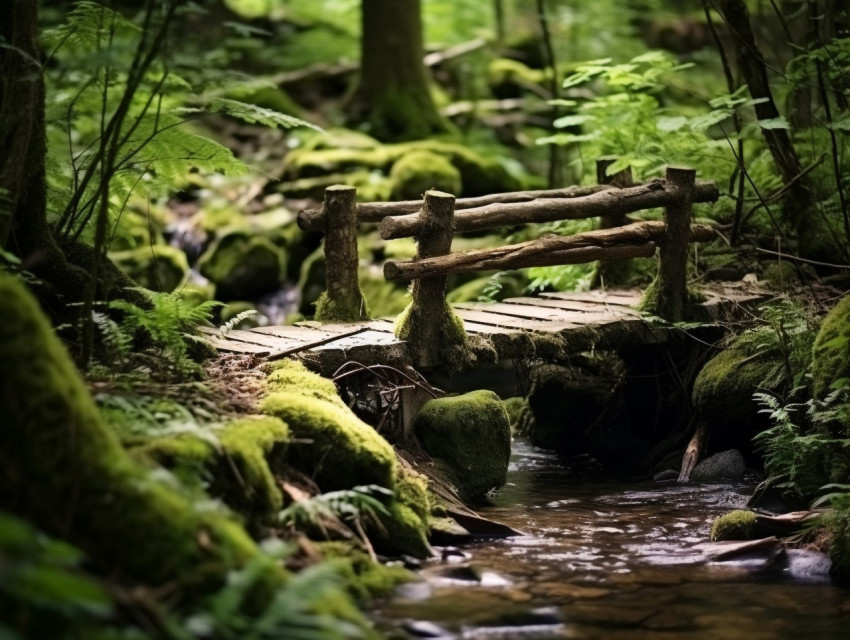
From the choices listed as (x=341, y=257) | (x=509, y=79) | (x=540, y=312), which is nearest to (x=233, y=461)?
(x=341, y=257)

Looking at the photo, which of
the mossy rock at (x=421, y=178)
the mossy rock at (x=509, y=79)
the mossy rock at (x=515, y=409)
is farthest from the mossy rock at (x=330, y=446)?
the mossy rock at (x=509, y=79)

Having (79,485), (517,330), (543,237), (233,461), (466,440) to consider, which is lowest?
(466,440)

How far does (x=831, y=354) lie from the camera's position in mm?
6438

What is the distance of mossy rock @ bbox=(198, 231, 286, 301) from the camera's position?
12.3 meters

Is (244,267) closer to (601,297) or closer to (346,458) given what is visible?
(601,297)

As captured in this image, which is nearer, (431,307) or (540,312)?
(431,307)

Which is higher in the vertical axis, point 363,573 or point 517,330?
point 517,330

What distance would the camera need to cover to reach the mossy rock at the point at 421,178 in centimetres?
1265

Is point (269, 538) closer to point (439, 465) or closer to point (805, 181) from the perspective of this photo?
point (439, 465)

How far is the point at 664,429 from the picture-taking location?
345 inches

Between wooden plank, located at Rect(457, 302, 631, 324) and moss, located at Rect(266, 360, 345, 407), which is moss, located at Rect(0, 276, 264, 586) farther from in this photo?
wooden plank, located at Rect(457, 302, 631, 324)

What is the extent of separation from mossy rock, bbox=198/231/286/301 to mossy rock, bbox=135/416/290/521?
738 cm

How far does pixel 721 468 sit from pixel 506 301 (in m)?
2.27

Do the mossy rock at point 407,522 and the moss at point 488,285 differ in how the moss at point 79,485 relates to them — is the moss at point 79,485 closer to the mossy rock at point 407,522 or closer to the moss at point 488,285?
the mossy rock at point 407,522
